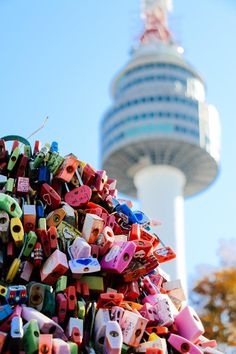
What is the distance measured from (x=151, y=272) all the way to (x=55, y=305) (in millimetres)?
1631

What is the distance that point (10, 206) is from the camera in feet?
20.4

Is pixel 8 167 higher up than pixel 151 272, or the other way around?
pixel 8 167

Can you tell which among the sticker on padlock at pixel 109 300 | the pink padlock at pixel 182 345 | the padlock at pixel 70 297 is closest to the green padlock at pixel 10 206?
the padlock at pixel 70 297

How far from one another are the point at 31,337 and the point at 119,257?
50.3 inches

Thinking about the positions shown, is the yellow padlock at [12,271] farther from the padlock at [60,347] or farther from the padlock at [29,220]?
the padlock at [60,347]

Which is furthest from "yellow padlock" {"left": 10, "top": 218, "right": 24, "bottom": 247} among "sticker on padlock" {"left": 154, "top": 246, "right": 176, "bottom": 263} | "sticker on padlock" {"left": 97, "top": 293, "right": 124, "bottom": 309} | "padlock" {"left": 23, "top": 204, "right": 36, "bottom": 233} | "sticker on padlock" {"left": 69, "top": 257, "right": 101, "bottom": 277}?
"sticker on padlock" {"left": 154, "top": 246, "right": 176, "bottom": 263}

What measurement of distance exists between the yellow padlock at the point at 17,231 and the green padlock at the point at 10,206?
9 centimetres

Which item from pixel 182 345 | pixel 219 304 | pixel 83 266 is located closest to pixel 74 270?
pixel 83 266

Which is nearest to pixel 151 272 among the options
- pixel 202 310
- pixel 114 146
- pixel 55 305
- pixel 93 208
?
pixel 93 208

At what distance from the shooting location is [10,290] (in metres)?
5.66

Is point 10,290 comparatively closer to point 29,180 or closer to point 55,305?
point 55,305

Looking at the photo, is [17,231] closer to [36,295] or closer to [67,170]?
[36,295]

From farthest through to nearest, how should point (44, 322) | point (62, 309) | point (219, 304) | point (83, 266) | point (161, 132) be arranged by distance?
1. point (161, 132)
2. point (219, 304)
3. point (83, 266)
4. point (62, 309)
5. point (44, 322)

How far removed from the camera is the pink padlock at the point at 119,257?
6234mm
